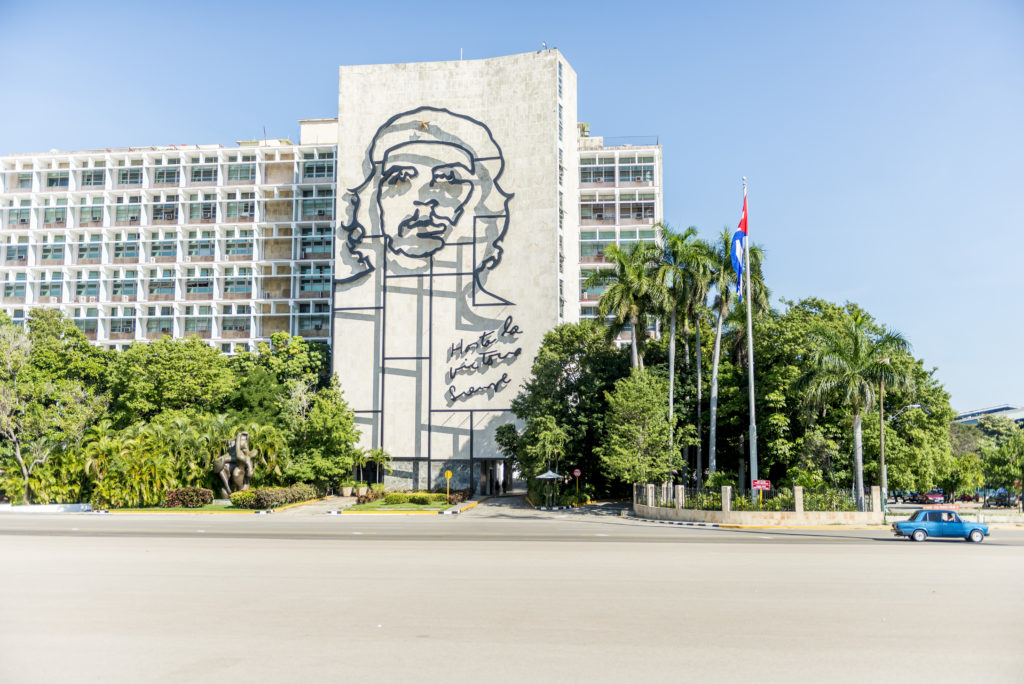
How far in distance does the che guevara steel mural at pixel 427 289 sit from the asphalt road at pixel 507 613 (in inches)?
1714

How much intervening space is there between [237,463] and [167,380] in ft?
41.8

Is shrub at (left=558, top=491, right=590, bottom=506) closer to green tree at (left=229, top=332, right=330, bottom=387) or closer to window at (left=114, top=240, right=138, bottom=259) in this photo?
green tree at (left=229, top=332, right=330, bottom=387)

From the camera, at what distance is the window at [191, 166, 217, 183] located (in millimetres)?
98500


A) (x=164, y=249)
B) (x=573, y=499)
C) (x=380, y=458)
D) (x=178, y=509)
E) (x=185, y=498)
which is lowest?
(x=178, y=509)

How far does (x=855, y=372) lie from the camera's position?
43.5 m

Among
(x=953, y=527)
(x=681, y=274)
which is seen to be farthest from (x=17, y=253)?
(x=953, y=527)

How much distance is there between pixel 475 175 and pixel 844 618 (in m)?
64.7

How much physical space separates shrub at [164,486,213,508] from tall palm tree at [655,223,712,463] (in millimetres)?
31974

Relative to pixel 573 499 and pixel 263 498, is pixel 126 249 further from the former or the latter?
pixel 573 499

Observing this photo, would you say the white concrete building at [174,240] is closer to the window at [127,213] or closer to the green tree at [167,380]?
the window at [127,213]

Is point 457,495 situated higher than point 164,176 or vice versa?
point 164,176

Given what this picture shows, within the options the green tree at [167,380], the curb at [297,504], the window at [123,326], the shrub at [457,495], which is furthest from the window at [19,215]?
the shrub at [457,495]

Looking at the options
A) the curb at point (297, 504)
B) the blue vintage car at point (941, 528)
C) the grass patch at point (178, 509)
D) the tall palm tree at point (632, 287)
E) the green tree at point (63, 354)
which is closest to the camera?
the blue vintage car at point (941, 528)

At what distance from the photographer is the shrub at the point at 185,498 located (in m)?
53.5
